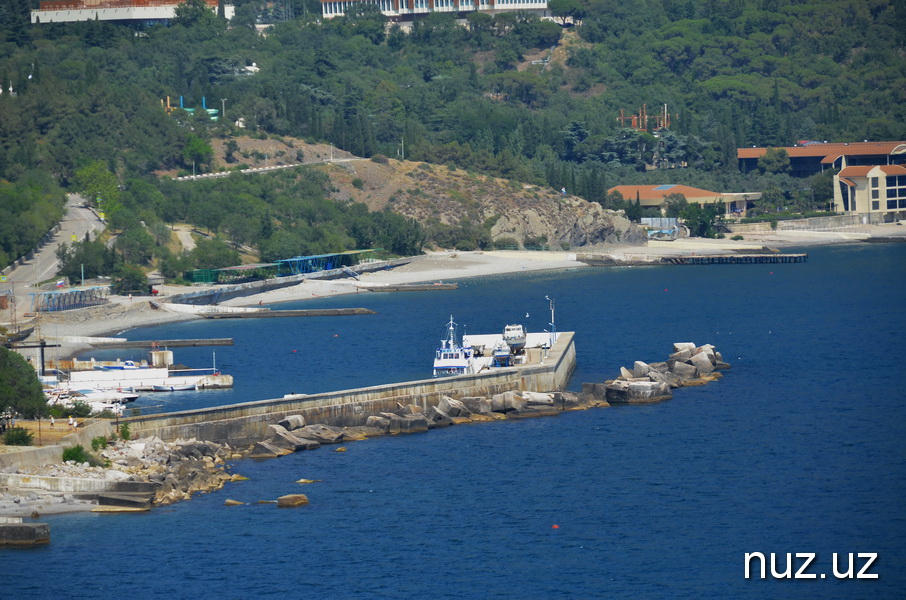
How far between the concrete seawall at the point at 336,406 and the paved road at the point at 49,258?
1728 inches

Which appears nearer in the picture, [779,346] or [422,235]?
[779,346]

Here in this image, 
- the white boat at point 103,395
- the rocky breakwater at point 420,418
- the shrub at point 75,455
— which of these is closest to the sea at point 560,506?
the rocky breakwater at point 420,418

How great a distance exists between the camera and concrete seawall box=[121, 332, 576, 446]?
63219 millimetres

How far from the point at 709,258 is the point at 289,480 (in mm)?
109591

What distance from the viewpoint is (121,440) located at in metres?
60.8

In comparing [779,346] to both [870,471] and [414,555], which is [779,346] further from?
[414,555]

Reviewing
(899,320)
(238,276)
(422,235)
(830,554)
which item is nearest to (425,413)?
(830,554)

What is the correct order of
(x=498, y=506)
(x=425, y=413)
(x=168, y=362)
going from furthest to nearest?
(x=168, y=362) → (x=425, y=413) → (x=498, y=506)

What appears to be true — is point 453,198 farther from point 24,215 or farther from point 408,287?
point 24,215

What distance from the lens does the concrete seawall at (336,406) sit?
63219mm

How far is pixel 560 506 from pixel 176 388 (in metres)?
30.1

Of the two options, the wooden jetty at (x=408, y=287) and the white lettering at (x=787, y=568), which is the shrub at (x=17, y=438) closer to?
the white lettering at (x=787, y=568)

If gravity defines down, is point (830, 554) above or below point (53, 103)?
below

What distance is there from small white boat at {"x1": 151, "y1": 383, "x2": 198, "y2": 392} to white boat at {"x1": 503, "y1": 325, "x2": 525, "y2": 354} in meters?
17.5
